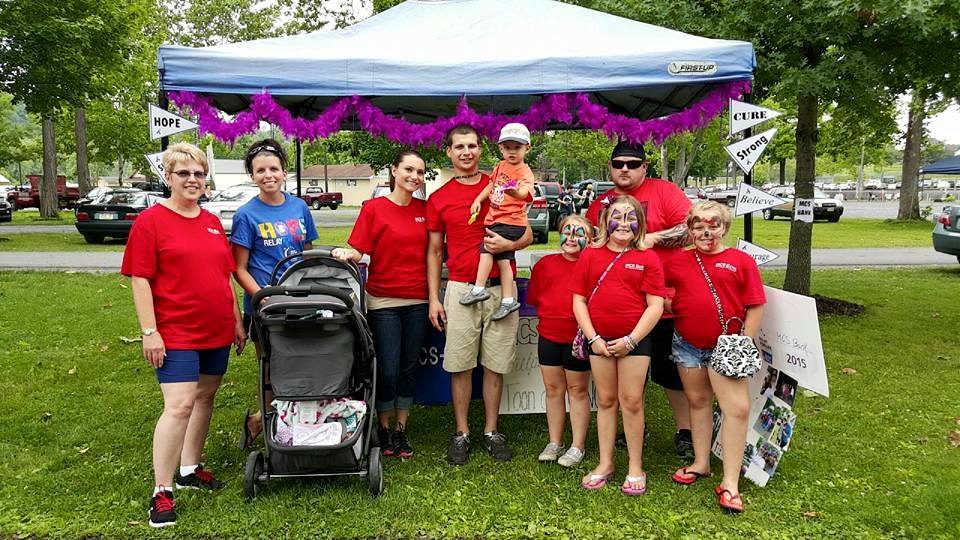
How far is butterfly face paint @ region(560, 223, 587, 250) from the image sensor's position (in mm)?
3891

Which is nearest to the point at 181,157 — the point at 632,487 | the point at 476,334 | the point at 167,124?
the point at 167,124

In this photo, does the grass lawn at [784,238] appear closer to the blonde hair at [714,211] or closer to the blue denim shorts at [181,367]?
the blonde hair at [714,211]

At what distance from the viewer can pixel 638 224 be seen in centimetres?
350

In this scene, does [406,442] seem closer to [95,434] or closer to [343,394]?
[343,394]

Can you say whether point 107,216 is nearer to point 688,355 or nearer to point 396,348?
point 396,348

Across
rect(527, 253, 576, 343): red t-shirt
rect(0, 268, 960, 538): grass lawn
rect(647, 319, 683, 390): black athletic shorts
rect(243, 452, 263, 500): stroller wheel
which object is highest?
rect(527, 253, 576, 343): red t-shirt

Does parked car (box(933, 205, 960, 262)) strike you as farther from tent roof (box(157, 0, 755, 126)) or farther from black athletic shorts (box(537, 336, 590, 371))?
black athletic shorts (box(537, 336, 590, 371))

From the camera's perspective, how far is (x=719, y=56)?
427 centimetres

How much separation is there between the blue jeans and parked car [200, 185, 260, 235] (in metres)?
13.1

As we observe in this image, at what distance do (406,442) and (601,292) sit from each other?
5.58 ft

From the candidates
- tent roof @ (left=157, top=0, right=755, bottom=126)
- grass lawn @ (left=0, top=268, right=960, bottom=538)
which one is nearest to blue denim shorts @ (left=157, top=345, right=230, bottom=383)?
grass lawn @ (left=0, top=268, right=960, bottom=538)

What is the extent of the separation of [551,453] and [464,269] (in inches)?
50.9


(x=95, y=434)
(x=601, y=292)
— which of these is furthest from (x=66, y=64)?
(x=601, y=292)

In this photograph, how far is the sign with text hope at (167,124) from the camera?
4.28 meters
